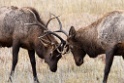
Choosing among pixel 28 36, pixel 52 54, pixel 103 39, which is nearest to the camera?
pixel 103 39

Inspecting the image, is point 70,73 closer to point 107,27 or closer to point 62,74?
point 62,74

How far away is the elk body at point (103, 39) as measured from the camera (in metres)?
11.4

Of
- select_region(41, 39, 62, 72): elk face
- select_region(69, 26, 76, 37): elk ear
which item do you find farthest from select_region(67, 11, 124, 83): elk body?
select_region(41, 39, 62, 72): elk face

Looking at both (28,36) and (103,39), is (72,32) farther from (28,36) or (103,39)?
(28,36)

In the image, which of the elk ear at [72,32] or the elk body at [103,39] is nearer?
the elk body at [103,39]

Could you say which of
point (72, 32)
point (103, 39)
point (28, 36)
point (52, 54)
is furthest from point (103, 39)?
point (28, 36)

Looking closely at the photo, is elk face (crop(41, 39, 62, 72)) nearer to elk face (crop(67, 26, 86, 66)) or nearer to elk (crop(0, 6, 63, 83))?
elk (crop(0, 6, 63, 83))

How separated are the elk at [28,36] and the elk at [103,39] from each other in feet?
1.56

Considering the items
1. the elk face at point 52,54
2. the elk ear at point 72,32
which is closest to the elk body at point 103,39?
the elk ear at point 72,32

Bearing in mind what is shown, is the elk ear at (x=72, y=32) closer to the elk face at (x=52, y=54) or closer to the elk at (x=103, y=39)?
the elk at (x=103, y=39)

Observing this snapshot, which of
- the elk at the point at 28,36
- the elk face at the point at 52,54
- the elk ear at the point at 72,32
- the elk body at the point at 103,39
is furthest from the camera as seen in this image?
the elk ear at the point at 72,32

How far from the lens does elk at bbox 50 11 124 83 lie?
37.4 feet

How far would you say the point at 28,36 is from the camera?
12406mm

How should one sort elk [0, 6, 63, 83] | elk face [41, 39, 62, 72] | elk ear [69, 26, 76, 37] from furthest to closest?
1. elk ear [69, 26, 76, 37]
2. elk [0, 6, 63, 83]
3. elk face [41, 39, 62, 72]
